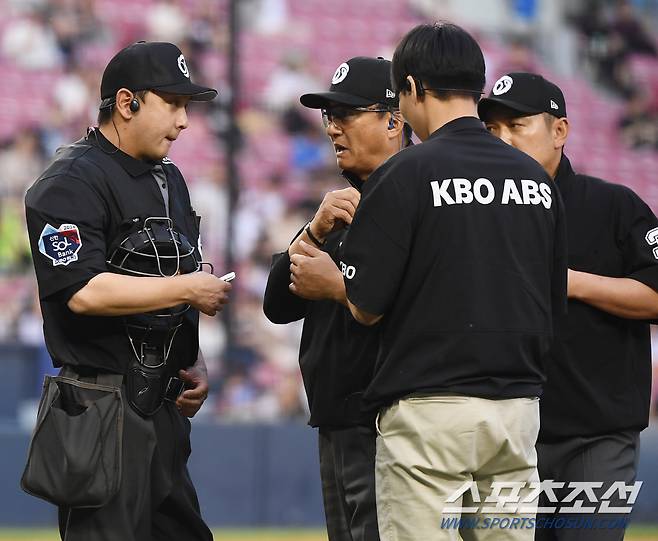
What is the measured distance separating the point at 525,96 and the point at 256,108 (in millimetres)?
6577

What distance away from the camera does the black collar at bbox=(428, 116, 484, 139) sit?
10.7 feet

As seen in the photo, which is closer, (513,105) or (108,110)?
(108,110)

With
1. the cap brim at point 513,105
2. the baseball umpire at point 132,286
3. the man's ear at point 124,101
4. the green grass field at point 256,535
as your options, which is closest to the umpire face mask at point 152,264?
the baseball umpire at point 132,286

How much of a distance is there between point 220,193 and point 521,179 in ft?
23.3

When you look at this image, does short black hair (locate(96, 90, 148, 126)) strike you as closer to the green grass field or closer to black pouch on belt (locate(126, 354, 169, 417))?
black pouch on belt (locate(126, 354, 169, 417))

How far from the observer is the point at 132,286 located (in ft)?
11.7

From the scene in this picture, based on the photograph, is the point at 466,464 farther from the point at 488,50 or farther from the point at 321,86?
the point at 488,50

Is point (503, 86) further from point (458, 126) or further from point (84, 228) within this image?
point (84, 228)

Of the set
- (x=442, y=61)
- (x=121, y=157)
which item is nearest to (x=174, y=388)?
(x=121, y=157)

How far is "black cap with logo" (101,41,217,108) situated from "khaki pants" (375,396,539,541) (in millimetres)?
1348

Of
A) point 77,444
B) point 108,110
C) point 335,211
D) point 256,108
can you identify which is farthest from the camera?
point 256,108

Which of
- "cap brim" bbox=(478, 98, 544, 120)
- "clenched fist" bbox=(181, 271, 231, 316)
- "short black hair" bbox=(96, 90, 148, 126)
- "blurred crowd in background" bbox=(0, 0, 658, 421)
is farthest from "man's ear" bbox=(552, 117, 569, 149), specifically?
"blurred crowd in background" bbox=(0, 0, 658, 421)

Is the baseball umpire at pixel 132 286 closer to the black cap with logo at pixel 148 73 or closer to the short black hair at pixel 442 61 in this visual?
the black cap with logo at pixel 148 73

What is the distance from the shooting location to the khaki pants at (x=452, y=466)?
3.09 meters
